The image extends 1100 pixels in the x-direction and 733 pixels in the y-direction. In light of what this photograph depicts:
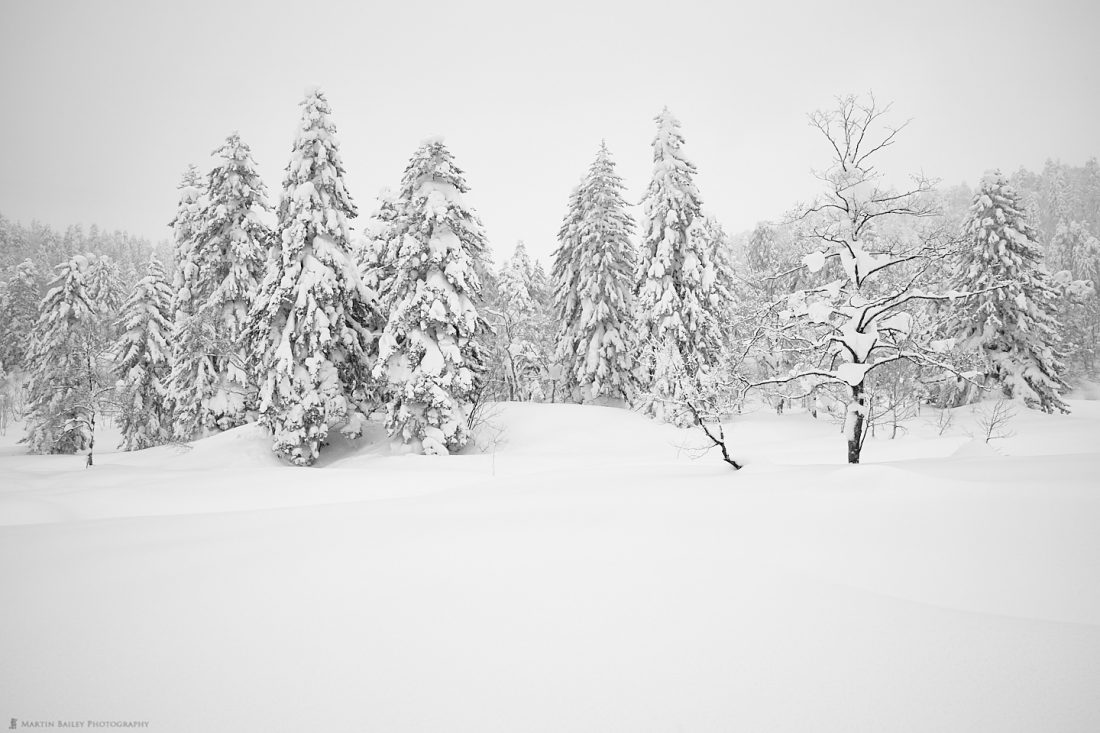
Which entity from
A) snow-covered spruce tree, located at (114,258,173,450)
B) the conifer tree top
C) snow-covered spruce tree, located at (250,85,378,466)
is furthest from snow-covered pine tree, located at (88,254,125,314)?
the conifer tree top

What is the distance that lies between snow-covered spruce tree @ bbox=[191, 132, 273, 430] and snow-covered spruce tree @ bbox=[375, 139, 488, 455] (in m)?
7.00

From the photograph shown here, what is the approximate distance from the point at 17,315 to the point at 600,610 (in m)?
62.4

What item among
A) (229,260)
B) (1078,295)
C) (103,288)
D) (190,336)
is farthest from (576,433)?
(103,288)

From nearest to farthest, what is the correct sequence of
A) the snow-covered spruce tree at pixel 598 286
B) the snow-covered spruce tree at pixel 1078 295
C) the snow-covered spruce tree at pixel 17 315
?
the snow-covered spruce tree at pixel 598 286 → the snow-covered spruce tree at pixel 1078 295 → the snow-covered spruce tree at pixel 17 315

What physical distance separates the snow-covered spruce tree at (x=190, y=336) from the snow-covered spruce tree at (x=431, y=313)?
9.31 m

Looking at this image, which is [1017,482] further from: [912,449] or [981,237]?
[981,237]

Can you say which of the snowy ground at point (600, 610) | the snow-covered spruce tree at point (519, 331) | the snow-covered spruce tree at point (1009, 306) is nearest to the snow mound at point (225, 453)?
the snowy ground at point (600, 610)

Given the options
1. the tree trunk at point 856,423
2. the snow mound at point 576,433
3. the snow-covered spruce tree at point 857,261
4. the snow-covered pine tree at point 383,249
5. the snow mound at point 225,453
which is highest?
the snow-covered pine tree at point 383,249

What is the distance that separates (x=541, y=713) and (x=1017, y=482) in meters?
6.21

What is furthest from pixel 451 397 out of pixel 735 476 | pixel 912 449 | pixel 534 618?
pixel 534 618

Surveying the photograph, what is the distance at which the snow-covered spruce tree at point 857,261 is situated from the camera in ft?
28.9

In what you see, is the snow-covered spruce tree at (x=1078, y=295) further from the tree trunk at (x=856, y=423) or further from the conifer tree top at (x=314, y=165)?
the conifer tree top at (x=314, y=165)

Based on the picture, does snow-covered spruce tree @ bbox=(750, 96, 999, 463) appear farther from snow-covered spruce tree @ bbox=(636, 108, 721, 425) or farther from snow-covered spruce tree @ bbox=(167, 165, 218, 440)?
snow-covered spruce tree @ bbox=(167, 165, 218, 440)

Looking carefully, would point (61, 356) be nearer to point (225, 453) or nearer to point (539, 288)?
point (225, 453)
